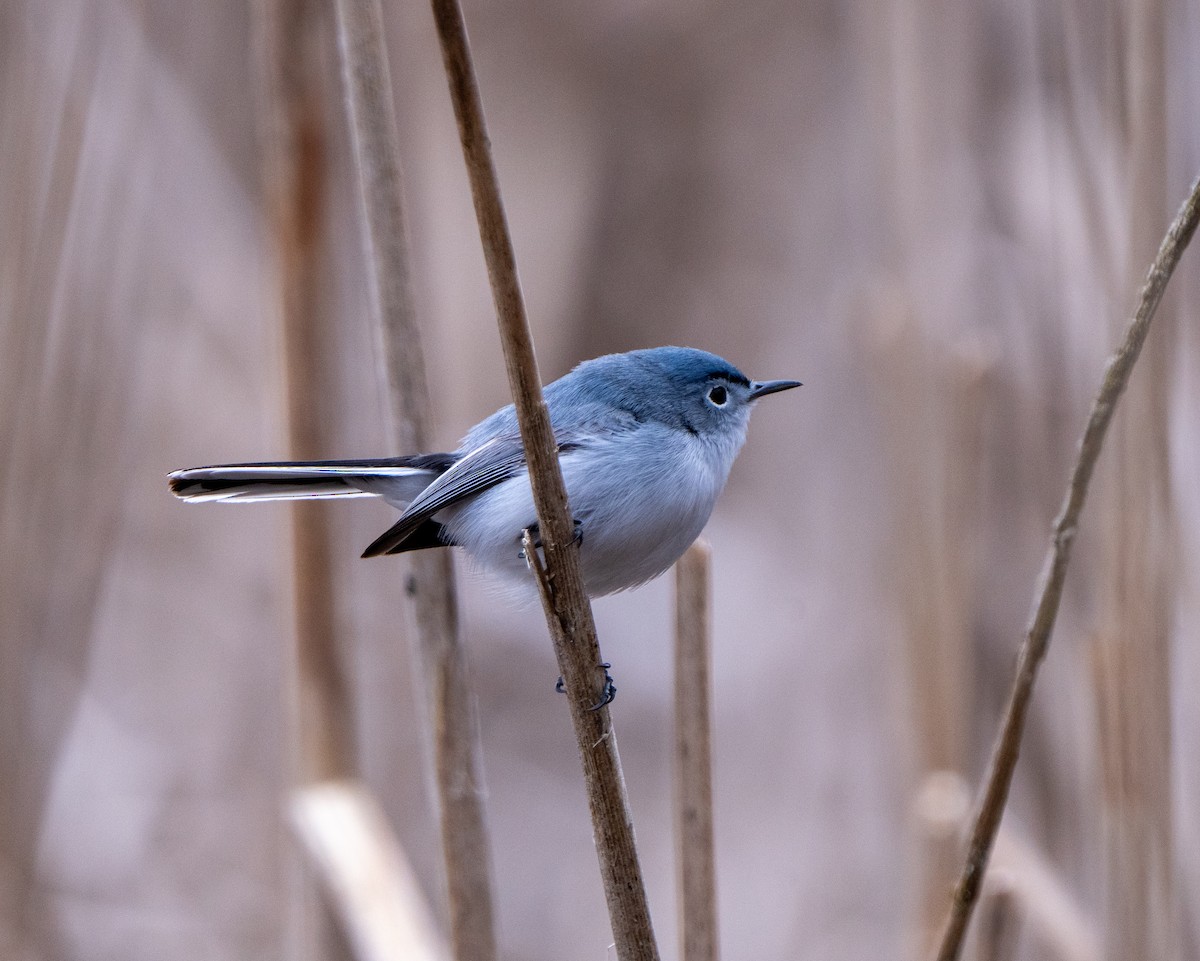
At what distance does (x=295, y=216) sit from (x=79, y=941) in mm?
1817

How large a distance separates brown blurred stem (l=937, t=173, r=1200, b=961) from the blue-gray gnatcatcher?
1.58 feet

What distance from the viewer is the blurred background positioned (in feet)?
5.52

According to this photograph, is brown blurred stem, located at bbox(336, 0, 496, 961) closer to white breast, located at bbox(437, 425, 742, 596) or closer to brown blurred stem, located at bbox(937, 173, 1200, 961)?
white breast, located at bbox(437, 425, 742, 596)

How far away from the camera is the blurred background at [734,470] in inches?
66.3

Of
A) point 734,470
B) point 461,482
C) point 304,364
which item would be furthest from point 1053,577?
point 734,470

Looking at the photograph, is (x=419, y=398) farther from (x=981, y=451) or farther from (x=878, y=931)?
(x=878, y=931)

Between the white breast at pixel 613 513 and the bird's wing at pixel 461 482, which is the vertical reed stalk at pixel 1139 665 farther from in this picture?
the bird's wing at pixel 461 482

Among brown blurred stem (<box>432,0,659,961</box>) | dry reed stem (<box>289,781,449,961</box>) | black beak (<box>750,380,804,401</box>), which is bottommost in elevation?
dry reed stem (<box>289,781,449,961</box>)

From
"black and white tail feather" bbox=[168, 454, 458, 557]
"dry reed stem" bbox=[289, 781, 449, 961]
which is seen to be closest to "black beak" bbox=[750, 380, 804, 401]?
"black and white tail feather" bbox=[168, 454, 458, 557]

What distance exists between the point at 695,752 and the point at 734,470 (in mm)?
2324

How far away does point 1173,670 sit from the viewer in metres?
1.45

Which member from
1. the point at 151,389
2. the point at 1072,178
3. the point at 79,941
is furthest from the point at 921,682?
the point at 79,941

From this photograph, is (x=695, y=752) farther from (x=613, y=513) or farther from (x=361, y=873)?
(x=361, y=873)

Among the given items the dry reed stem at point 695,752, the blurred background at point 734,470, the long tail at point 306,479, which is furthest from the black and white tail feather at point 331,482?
the dry reed stem at point 695,752
